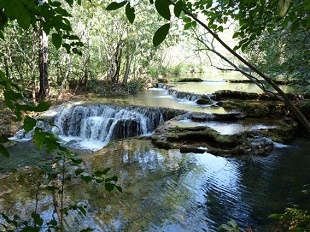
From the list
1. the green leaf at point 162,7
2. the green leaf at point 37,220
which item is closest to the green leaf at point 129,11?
the green leaf at point 162,7

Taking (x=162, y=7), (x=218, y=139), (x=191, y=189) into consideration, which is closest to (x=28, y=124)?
(x=162, y=7)

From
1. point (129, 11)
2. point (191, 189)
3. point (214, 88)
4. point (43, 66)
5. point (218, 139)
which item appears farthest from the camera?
point (214, 88)

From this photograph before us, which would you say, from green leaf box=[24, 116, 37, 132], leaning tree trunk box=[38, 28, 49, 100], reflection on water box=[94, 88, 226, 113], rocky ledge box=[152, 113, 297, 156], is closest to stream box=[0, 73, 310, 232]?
rocky ledge box=[152, 113, 297, 156]

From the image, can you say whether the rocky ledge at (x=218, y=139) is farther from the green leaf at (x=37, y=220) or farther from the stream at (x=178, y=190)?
the green leaf at (x=37, y=220)

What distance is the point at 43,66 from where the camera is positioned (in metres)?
15.4

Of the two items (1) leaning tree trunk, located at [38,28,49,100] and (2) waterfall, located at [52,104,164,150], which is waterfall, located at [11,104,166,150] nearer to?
(2) waterfall, located at [52,104,164,150]

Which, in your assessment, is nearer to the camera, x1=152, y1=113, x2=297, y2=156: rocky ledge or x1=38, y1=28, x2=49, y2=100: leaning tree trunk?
x1=152, y1=113, x2=297, y2=156: rocky ledge

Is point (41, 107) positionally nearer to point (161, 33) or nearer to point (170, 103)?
point (161, 33)

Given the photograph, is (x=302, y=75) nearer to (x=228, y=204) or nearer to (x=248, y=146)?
(x=228, y=204)

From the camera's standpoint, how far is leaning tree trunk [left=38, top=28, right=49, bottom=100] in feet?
49.7

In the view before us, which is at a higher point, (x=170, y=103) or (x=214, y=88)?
(x=214, y=88)

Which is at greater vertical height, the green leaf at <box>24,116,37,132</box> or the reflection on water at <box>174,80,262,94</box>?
the green leaf at <box>24,116,37,132</box>

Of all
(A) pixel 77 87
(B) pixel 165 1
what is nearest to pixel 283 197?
(B) pixel 165 1

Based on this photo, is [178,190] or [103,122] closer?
[178,190]
